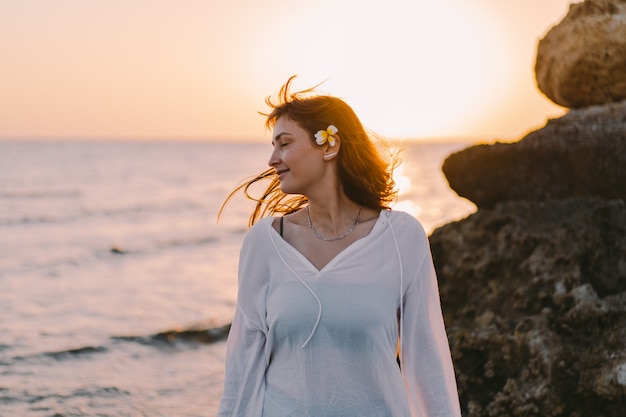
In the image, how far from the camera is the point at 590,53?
20.8 feet

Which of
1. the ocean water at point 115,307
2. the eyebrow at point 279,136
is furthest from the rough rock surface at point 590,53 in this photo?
the eyebrow at point 279,136

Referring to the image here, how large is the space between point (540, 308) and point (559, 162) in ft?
3.91

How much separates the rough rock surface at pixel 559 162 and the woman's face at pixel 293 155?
3.09 meters

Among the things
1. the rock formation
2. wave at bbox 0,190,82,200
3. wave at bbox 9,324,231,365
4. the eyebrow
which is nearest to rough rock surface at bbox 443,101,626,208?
the rock formation

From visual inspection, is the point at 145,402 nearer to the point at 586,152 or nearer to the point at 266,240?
the point at 586,152

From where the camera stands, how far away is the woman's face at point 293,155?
3146mm

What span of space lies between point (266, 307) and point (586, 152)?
3.42m

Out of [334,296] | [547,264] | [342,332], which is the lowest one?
[547,264]

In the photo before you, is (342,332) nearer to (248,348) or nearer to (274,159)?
(248,348)

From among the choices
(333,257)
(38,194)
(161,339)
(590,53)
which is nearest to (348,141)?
(333,257)

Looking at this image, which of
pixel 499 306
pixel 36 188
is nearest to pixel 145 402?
pixel 499 306

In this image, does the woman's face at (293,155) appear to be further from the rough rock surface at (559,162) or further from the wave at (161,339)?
the wave at (161,339)

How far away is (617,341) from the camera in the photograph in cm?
474

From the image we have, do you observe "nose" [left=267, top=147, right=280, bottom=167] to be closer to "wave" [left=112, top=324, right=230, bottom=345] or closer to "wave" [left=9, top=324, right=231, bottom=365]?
"wave" [left=9, top=324, right=231, bottom=365]
